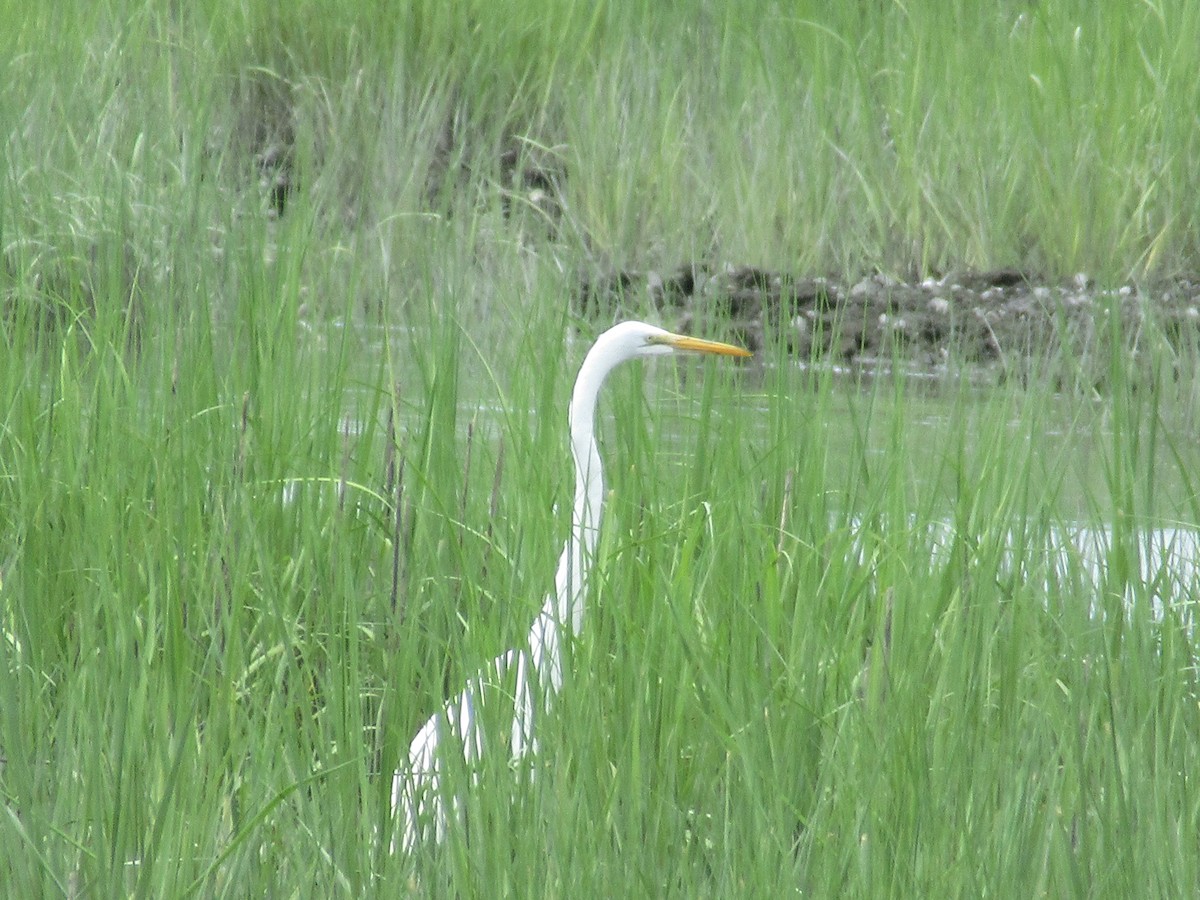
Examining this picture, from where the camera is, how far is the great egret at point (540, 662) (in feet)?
4.94

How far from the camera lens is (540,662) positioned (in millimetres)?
1623

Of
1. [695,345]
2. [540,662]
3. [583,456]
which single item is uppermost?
[695,345]

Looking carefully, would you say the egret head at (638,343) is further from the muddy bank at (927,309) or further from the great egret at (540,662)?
the muddy bank at (927,309)

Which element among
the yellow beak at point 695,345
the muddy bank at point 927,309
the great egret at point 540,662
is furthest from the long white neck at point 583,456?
the muddy bank at point 927,309

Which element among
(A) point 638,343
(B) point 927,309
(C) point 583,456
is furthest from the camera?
(B) point 927,309

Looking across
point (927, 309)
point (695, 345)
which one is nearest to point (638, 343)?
point (695, 345)

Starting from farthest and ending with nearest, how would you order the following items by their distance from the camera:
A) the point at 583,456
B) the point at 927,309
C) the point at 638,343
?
the point at 927,309
the point at 638,343
the point at 583,456

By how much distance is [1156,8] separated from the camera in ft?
16.6

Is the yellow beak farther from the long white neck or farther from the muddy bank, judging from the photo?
the muddy bank

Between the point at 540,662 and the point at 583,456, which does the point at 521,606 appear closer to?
the point at 540,662

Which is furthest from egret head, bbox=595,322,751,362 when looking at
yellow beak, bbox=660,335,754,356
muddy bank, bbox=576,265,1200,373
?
muddy bank, bbox=576,265,1200,373

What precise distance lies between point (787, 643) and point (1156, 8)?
378 cm

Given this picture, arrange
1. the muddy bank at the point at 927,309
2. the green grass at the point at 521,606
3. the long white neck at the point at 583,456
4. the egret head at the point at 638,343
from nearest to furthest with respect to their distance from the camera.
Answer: the green grass at the point at 521,606
the long white neck at the point at 583,456
the egret head at the point at 638,343
the muddy bank at the point at 927,309

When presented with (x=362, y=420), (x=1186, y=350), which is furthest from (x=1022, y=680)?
(x=1186, y=350)
